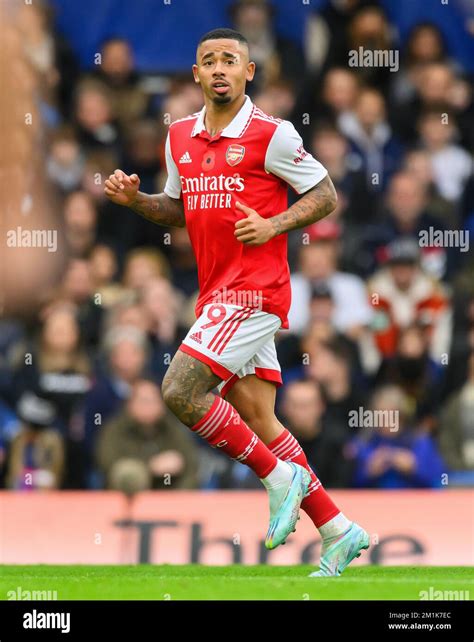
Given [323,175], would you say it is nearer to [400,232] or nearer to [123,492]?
[123,492]

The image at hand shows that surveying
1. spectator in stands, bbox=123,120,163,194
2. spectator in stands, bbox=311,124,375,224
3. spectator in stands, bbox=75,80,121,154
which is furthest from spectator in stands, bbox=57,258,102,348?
spectator in stands, bbox=311,124,375,224

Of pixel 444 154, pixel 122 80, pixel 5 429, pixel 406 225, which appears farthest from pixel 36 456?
pixel 444 154

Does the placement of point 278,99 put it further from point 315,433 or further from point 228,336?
point 228,336

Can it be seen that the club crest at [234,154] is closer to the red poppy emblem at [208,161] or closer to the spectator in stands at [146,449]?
the red poppy emblem at [208,161]

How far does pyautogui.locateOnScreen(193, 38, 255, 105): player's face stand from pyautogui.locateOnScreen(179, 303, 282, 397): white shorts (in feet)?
3.43

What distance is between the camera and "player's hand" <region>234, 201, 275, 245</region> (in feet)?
22.8

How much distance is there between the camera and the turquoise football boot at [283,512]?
280 inches

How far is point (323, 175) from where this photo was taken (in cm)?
737

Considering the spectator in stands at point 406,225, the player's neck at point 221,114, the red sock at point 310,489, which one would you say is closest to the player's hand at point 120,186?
the player's neck at point 221,114

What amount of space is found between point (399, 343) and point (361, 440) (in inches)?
37.5

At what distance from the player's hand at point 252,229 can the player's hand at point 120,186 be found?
72 cm

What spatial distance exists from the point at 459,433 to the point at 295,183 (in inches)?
185

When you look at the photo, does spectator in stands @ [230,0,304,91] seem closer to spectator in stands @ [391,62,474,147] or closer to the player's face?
spectator in stands @ [391,62,474,147]
